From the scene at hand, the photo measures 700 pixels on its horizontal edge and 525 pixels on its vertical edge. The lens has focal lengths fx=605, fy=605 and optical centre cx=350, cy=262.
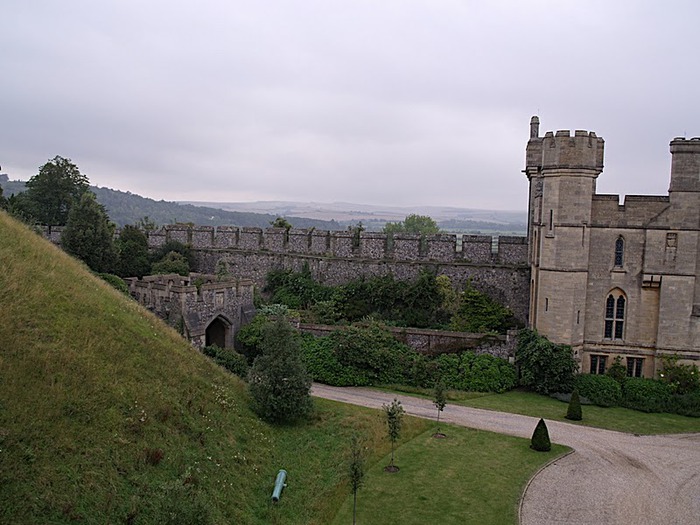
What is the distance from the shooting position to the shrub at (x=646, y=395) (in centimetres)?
2341

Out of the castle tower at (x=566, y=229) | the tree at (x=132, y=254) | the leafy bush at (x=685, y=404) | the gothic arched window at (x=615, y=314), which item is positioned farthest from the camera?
the tree at (x=132, y=254)

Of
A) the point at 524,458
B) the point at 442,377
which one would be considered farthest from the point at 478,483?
the point at 442,377

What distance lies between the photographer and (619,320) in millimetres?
26125

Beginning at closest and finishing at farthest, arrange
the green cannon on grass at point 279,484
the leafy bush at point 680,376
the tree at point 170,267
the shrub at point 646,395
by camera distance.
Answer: the green cannon on grass at point 279,484
the shrub at point 646,395
the leafy bush at point 680,376
the tree at point 170,267

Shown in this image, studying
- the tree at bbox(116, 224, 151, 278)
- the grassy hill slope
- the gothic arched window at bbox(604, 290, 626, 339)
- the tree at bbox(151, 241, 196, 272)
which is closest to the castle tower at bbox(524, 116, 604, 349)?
the gothic arched window at bbox(604, 290, 626, 339)

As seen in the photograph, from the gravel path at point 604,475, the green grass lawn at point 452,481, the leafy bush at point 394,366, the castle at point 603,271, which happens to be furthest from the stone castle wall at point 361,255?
the green grass lawn at point 452,481

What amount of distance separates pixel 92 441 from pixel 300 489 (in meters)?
5.38

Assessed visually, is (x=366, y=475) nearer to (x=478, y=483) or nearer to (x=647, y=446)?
(x=478, y=483)

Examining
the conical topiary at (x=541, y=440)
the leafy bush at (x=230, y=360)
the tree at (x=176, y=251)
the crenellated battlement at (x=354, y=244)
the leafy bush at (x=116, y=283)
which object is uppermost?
the crenellated battlement at (x=354, y=244)

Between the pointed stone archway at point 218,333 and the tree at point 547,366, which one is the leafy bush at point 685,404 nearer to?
the tree at point 547,366

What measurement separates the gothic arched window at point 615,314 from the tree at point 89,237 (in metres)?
25.5

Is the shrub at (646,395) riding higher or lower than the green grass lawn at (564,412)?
higher

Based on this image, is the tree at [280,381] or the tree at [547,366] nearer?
the tree at [280,381]

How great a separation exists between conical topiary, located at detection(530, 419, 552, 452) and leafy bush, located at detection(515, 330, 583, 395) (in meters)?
6.11
